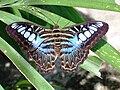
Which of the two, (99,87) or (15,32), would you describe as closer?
(15,32)

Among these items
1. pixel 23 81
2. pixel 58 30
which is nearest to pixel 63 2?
pixel 58 30

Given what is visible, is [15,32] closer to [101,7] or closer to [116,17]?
[101,7]

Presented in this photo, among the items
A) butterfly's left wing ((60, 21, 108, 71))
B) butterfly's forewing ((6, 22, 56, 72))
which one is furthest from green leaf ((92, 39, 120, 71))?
butterfly's forewing ((6, 22, 56, 72))

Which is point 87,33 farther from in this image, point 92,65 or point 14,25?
point 14,25

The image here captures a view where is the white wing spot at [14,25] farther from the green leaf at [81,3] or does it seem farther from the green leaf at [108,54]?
the green leaf at [108,54]

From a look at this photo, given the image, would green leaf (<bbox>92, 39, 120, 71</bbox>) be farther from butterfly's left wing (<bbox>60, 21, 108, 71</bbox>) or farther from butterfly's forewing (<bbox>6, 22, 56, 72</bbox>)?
butterfly's forewing (<bbox>6, 22, 56, 72</bbox>)

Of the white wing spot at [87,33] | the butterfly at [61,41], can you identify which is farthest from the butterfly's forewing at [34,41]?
the white wing spot at [87,33]

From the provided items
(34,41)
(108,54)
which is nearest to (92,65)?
(108,54)
